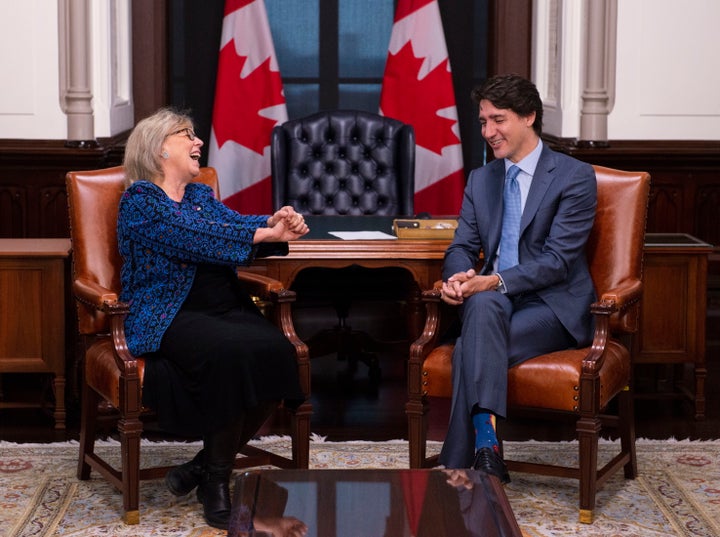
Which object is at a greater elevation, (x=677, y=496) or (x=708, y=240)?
(x=708, y=240)

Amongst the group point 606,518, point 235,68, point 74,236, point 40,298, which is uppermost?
point 235,68

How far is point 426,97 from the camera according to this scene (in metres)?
6.97

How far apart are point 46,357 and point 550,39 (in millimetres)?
3380

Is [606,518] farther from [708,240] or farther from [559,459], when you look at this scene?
[708,240]

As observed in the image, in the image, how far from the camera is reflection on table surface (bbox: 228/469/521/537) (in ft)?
8.84

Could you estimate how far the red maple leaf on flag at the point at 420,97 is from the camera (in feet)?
22.8

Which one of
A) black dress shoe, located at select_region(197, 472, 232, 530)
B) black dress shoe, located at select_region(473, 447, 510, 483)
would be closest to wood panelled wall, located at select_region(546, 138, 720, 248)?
black dress shoe, located at select_region(473, 447, 510, 483)

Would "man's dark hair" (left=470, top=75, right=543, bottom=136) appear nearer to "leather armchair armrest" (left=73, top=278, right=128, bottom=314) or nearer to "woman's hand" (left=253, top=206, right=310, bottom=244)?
"woman's hand" (left=253, top=206, right=310, bottom=244)

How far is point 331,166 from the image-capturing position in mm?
6121

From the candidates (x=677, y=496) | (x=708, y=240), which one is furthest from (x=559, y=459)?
(x=708, y=240)

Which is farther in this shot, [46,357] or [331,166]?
[331,166]

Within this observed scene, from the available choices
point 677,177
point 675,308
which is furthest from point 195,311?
point 677,177

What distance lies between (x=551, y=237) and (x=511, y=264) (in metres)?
0.17

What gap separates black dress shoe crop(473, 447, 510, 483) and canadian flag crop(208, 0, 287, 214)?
3506 mm
